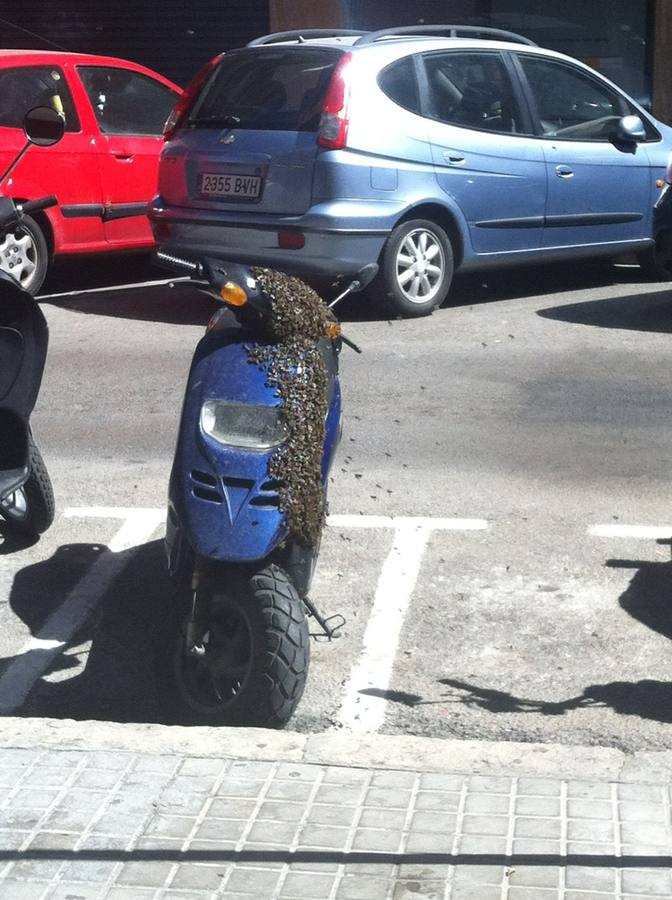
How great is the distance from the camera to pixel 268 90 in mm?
9953

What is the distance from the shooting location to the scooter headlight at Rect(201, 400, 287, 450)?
468cm

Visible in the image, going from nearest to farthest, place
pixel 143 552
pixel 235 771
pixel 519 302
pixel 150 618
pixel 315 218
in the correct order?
pixel 235 771 → pixel 150 618 → pixel 143 552 → pixel 315 218 → pixel 519 302

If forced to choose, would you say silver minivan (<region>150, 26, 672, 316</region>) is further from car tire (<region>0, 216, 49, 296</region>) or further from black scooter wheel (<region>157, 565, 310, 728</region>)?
black scooter wheel (<region>157, 565, 310, 728</region>)

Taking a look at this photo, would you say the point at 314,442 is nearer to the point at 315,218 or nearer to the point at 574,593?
the point at 574,593

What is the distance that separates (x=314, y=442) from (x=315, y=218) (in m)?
4.91

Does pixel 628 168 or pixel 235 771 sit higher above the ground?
pixel 235 771

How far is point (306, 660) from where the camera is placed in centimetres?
436

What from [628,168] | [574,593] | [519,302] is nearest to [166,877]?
[574,593]

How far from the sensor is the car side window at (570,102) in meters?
10.9

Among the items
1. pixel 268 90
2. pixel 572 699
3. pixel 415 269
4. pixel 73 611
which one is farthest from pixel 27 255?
pixel 572 699

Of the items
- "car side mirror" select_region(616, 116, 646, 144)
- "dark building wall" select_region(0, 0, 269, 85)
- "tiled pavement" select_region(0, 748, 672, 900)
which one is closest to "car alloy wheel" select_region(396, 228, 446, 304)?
"car side mirror" select_region(616, 116, 646, 144)

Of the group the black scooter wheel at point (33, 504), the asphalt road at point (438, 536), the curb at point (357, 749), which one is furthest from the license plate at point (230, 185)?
the curb at point (357, 749)

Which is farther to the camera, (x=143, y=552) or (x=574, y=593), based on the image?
(x=143, y=552)

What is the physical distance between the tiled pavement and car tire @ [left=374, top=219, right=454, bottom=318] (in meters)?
6.30
